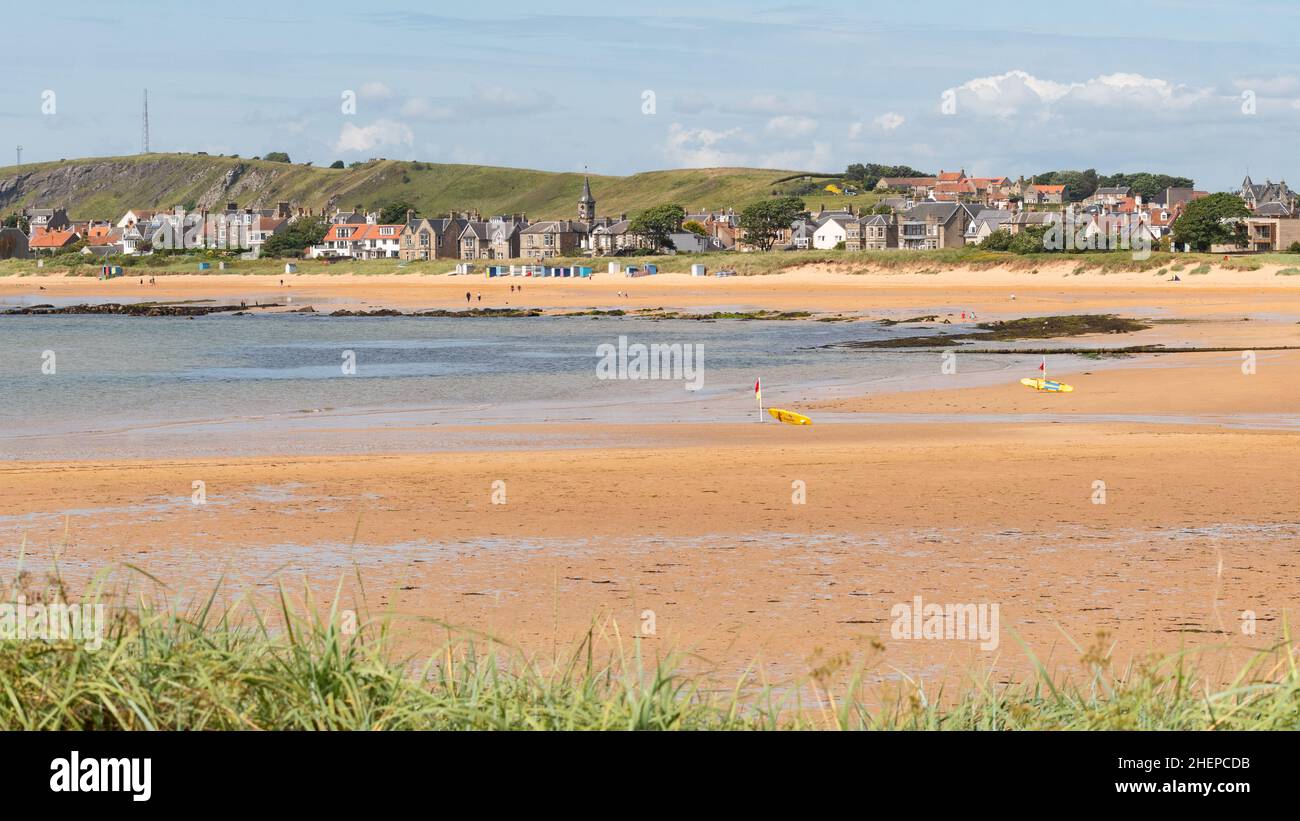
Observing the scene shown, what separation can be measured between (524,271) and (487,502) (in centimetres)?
11347

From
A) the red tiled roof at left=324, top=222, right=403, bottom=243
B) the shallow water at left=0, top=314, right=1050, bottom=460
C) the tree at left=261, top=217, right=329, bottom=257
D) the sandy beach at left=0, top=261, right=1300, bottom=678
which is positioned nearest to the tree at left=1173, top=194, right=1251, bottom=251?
the shallow water at left=0, top=314, right=1050, bottom=460

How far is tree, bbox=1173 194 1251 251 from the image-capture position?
109562 millimetres

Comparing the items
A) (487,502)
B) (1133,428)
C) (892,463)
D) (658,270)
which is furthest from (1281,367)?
(658,270)

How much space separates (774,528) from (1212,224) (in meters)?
105

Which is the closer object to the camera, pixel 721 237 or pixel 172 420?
pixel 172 420

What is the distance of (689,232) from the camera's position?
147 metres

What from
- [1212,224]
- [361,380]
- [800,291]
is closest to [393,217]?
[800,291]

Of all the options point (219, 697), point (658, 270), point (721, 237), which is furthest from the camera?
point (721, 237)

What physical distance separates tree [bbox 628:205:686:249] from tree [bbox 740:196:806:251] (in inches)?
298

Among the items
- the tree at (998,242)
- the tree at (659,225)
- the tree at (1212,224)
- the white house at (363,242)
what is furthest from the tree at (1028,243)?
the white house at (363,242)

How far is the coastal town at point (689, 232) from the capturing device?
405ft

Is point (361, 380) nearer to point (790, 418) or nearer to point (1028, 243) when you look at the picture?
point (790, 418)
